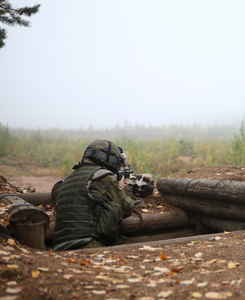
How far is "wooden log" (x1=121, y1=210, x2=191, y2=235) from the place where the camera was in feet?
13.4

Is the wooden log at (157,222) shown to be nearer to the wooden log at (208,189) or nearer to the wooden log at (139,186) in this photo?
the wooden log at (208,189)

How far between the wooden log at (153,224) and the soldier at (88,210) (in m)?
0.62

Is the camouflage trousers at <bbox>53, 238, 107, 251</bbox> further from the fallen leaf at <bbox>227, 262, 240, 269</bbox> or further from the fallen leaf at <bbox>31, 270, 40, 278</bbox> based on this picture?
the fallen leaf at <bbox>227, 262, 240, 269</bbox>

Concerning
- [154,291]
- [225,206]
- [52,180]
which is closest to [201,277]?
[154,291]

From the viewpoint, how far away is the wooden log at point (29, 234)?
2.89 metres

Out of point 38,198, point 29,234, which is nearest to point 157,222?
point 29,234

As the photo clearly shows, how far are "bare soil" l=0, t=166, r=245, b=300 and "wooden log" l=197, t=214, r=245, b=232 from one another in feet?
2.94

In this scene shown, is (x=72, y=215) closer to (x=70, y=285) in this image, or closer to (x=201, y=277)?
(x=70, y=285)

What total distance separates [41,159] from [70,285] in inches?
479

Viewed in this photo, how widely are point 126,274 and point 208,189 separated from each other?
7.67 feet

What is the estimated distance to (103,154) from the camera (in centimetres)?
374

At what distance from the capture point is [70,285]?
69.2 inches

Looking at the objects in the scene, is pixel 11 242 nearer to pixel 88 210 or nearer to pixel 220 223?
pixel 88 210

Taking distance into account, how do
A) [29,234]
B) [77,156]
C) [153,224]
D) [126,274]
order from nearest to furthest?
[126,274]
[29,234]
[153,224]
[77,156]
